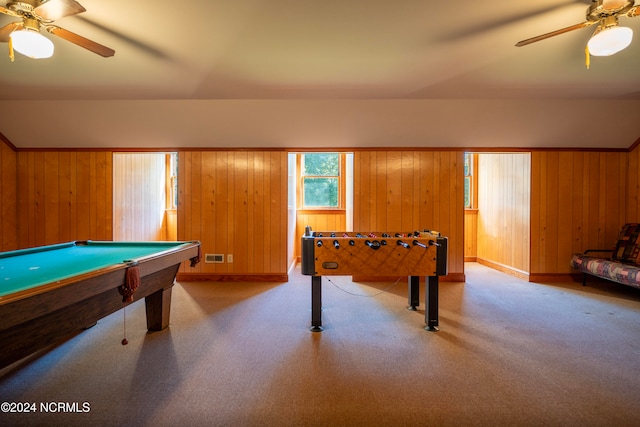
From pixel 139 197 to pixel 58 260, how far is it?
10.7 feet

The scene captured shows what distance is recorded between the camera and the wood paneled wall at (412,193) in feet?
13.5

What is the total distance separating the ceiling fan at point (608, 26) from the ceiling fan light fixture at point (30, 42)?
3.20 metres

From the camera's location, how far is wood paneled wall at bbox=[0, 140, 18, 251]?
12.9ft

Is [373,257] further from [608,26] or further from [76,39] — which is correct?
[76,39]

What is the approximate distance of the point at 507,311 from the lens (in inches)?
117

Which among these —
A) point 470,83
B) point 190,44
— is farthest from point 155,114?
point 470,83

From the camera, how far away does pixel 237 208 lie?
163 inches

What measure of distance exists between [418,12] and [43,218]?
5454mm

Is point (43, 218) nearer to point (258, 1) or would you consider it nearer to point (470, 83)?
point (258, 1)

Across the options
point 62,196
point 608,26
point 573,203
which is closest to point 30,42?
point 62,196

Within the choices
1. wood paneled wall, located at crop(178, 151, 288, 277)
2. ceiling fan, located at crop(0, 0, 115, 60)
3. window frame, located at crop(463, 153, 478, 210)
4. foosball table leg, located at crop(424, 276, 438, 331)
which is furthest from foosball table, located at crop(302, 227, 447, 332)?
window frame, located at crop(463, 153, 478, 210)

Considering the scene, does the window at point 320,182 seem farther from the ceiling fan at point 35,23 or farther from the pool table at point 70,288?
the ceiling fan at point 35,23

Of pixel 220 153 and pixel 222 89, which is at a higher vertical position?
pixel 222 89

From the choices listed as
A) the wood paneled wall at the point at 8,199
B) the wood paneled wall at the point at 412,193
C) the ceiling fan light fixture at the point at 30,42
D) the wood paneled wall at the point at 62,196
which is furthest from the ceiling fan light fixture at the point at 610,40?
the wood paneled wall at the point at 8,199
